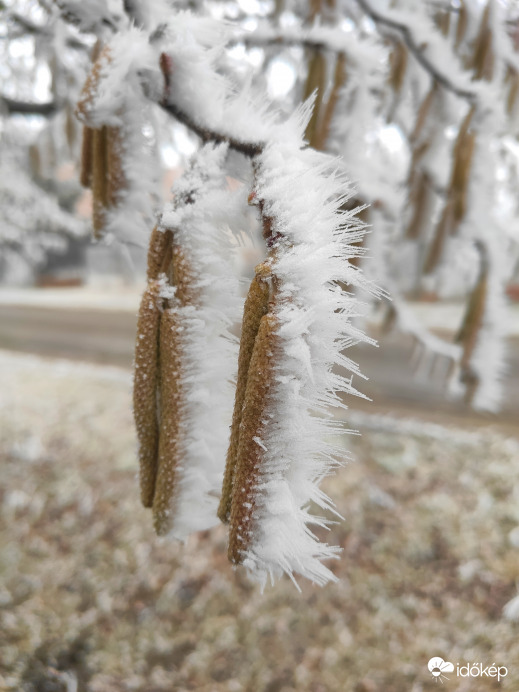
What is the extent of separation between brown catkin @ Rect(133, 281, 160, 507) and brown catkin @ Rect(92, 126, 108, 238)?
22 cm

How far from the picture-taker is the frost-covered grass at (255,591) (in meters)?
2.32

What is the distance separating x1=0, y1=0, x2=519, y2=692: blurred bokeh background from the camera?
1.12 m

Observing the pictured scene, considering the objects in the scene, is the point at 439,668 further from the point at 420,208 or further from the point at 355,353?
the point at 355,353

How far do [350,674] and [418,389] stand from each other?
4499mm

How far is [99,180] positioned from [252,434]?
471mm

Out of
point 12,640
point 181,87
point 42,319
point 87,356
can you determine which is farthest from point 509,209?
point 42,319

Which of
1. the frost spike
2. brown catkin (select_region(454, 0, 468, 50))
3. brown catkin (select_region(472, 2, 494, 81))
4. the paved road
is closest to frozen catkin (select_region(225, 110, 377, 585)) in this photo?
the frost spike

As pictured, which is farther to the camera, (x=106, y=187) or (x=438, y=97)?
(x=438, y=97)

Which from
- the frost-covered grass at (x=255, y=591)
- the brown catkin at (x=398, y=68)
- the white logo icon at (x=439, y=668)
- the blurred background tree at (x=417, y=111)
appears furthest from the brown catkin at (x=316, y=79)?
the white logo icon at (x=439, y=668)

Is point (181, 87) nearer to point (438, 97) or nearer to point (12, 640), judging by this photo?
point (438, 97)

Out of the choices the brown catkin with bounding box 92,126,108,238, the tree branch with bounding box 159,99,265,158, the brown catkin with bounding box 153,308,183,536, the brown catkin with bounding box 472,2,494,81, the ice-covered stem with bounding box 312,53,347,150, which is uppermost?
the brown catkin with bounding box 472,2,494,81

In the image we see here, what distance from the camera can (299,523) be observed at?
19.3 inches

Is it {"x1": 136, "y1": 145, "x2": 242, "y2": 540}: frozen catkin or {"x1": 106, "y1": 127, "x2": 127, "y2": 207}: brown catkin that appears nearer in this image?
{"x1": 136, "y1": 145, "x2": 242, "y2": 540}: frozen catkin

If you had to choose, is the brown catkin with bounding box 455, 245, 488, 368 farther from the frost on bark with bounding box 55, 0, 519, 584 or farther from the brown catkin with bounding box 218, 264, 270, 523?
the brown catkin with bounding box 218, 264, 270, 523
